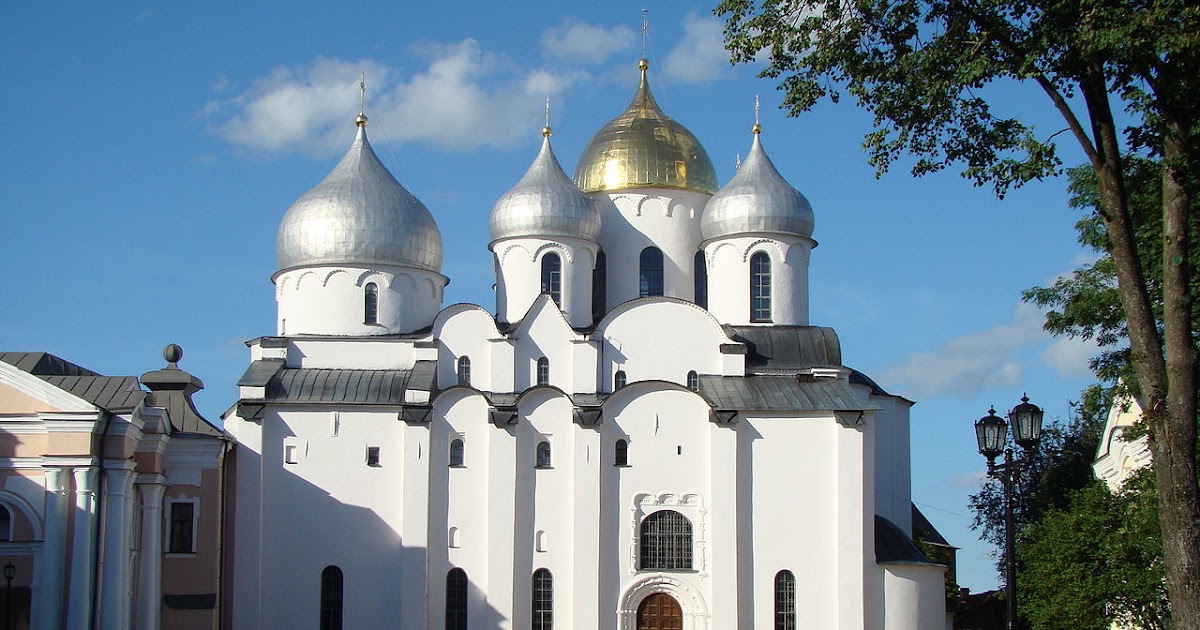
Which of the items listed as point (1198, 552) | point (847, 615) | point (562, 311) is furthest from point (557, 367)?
point (1198, 552)

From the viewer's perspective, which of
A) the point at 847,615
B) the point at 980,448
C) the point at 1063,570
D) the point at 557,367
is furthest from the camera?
the point at 557,367

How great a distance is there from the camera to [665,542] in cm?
3288

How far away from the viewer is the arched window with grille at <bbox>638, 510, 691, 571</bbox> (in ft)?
107

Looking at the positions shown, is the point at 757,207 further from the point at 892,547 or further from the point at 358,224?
the point at 358,224

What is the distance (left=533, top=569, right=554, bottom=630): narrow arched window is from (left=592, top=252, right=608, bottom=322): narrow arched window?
7.69 metres

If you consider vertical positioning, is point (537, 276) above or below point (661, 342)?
above

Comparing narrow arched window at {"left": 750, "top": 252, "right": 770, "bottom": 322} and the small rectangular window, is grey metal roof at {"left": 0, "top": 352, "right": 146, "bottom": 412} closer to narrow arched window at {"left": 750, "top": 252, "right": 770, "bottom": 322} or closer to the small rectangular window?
the small rectangular window

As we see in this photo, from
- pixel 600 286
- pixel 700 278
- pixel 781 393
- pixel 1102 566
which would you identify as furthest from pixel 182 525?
pixel 1102 566

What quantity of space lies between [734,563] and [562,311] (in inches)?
290

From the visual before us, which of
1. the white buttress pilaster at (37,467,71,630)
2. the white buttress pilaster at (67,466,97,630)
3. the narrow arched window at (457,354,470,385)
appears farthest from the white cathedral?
the white buttress pilaster at (37,467,71,630)

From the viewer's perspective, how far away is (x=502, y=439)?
1294 inches

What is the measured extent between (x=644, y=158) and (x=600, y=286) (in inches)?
139

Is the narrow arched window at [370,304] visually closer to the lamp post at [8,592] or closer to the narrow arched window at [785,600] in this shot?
the lamp post at [8,592]

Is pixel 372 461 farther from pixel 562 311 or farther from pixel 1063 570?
pixel 1063 570
